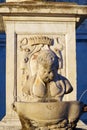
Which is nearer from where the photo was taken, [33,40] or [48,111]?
[48,111]

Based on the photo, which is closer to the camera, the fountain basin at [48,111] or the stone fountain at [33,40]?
the fountain basin at [48,111]

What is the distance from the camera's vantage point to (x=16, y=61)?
36.2 ft

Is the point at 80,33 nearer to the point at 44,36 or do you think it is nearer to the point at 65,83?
the point at 44,36

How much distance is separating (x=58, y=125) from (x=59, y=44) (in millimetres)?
2591

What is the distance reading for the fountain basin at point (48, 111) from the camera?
28.6ft

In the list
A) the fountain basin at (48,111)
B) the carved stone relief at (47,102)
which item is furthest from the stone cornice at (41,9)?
the fountain basin at (48,111)

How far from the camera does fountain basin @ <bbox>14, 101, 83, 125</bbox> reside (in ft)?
28.6

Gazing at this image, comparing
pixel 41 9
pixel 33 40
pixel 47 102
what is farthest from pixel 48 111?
pixel 41 9

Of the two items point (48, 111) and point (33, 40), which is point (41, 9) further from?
point (48, 111)

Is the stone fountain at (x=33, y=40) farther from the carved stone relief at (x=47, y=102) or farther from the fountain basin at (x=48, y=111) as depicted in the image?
the fountain basin at (x=48, y=111)

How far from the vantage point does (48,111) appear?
8703 mm

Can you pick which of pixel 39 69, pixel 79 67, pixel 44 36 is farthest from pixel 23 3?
pixel 79 67

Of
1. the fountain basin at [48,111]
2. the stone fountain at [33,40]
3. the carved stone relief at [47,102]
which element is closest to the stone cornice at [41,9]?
the stone fountain at [33,40]

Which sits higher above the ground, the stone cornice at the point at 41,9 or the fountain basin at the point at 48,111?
the stone cornice at the point at 41,9
